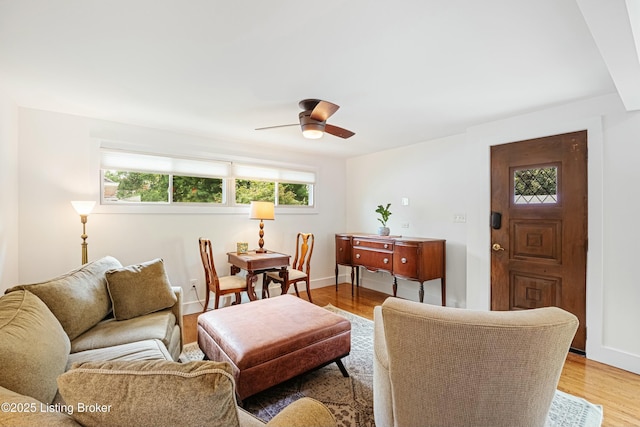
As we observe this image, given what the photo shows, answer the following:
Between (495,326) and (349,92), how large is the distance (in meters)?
1.99

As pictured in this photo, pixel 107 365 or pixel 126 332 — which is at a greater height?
pixel 107 365

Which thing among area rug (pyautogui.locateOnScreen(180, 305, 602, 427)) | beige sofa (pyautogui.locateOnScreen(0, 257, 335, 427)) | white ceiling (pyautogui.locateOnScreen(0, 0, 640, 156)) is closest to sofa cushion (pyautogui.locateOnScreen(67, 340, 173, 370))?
beige sofa (pyautogui.locateOnScreen(0, 257, 335, 427))

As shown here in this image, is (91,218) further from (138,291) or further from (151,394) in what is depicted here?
(151,394)

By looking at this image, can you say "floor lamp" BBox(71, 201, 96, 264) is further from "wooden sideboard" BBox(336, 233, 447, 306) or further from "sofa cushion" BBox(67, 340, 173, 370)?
"wooden sideboard" BBox(336, 233, 447, 306)

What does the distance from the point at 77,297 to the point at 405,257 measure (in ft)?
10.5

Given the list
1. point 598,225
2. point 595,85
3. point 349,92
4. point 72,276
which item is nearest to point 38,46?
point 72,276

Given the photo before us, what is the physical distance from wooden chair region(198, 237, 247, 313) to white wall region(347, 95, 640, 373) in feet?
7.57

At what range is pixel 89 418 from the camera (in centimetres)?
69

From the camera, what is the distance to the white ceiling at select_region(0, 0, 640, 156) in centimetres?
143

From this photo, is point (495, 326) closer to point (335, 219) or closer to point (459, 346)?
point (459, 346)

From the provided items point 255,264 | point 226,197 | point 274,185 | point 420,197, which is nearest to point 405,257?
point 420,197

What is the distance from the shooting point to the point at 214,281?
132 inches

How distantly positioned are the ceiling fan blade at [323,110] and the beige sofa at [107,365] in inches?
73.6

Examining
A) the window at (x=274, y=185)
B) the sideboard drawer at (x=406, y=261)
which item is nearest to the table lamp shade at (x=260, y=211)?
the window at (x=274, y=185)
